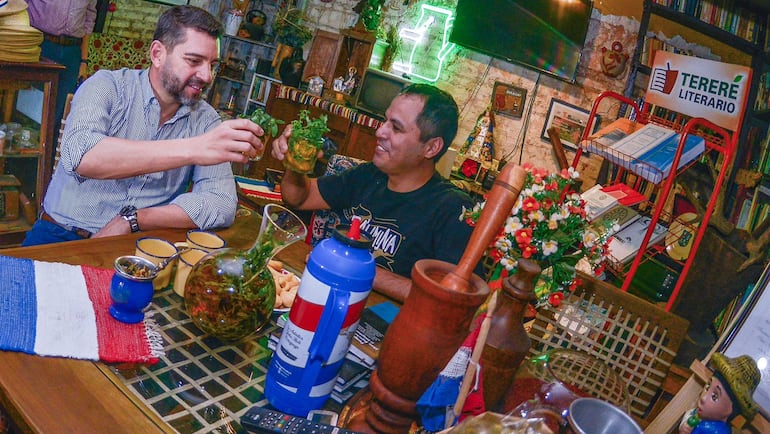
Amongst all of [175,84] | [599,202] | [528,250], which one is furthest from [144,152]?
[599,202]

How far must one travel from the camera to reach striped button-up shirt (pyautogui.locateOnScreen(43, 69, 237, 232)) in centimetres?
184

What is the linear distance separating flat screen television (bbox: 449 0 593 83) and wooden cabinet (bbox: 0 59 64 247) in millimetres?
3352

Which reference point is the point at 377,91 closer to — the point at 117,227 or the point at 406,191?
the point at 406,191

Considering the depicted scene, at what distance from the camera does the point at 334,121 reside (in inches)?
214

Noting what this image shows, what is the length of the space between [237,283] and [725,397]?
0.87 meters

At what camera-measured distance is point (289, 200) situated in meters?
2.41

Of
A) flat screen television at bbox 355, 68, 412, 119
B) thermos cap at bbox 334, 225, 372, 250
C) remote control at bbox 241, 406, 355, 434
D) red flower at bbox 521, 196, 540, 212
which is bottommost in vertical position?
remote control at bbox 241, 406, 355, 434

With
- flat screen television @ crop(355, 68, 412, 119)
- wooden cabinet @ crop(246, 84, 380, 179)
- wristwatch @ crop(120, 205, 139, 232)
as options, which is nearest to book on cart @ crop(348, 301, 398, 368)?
wristwatch @ crop(120, 205, 139, 232)

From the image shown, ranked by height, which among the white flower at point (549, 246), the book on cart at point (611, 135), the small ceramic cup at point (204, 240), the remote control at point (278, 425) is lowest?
the remote control at point (278, 425)

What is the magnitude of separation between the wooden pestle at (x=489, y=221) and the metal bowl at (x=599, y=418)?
0.23 m

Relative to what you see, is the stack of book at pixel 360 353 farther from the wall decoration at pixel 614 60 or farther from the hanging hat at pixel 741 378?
the wall decoration at pixel 614 60

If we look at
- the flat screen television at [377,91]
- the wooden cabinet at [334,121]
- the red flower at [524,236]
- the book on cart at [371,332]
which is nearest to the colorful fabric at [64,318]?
the book on cart at [371,332]

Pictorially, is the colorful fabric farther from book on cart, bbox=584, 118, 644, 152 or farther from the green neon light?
the green neon light

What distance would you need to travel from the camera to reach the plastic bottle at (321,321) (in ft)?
3.14
